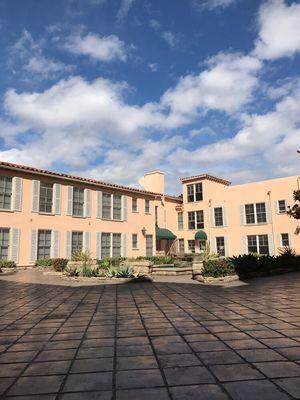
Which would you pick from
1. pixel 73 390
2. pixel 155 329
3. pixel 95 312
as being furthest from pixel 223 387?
pixel 95 312

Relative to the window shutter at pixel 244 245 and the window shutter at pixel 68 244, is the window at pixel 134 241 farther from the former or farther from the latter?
the window shutter at pixel 244 245

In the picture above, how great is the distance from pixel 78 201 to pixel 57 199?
192cm

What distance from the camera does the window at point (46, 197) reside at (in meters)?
22.7

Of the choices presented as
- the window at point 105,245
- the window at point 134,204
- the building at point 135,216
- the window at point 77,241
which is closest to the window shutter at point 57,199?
the building at point 135,216

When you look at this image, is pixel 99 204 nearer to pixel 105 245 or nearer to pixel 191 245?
pixel 105 245

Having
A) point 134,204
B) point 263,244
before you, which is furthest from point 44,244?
point 263,244

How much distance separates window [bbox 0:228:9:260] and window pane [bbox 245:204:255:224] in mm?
19401

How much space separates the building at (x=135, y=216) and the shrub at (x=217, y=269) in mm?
11858

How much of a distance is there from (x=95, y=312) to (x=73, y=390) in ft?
15.2

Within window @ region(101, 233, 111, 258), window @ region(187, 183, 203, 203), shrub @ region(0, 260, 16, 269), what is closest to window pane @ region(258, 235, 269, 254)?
window @ region(187, 183, 203, 203)

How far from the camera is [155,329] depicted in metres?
6.12

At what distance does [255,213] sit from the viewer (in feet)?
95.9

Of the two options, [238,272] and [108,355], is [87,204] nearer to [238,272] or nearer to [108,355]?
[238,272]

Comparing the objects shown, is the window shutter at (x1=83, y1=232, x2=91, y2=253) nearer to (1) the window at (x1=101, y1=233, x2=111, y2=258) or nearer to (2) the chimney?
(1) the window at (x1=101, y1=233, x2=111, y2=258)
